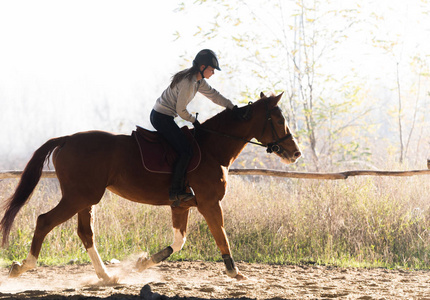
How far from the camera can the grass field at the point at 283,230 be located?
7363 millimetres

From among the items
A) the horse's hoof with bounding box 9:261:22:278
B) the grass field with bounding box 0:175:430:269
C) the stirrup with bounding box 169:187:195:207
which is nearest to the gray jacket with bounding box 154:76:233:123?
the stirrup with bounding box 169:187:195:207

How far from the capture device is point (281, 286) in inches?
204

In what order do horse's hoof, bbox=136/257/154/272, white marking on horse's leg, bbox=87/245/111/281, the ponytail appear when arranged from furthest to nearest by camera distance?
1. horse's hoof, bbox=136/257/154/272
2. white marking on horse's leg, bbox=87/245/111/281
3. the ponytail

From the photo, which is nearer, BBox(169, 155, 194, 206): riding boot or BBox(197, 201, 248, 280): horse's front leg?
BBox(169, 155, 194, 206): riding boot

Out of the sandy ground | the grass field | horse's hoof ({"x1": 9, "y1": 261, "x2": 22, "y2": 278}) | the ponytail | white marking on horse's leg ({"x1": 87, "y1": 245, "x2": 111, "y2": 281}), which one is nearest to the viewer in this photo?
the sandy ground

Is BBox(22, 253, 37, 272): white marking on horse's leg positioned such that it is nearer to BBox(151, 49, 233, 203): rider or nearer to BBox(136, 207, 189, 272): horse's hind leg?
BBox(136, 207, 189, 272): horse's hind leg

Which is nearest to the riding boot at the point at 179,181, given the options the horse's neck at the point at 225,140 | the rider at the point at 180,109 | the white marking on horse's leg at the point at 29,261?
the rider at the point at 180,109

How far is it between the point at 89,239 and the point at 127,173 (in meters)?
0.94

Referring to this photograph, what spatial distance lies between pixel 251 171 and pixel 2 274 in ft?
13.1

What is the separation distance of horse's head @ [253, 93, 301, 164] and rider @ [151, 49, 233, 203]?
673 millimetres

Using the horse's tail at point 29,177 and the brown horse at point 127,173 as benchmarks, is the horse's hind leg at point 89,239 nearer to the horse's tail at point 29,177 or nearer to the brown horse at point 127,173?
the brown horse at point 127,173

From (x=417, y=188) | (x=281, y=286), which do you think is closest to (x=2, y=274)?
(x=281, y=286)

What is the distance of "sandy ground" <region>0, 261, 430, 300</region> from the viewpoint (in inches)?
183

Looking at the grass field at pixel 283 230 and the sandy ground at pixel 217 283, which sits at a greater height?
the grass field at pixel 283 230
